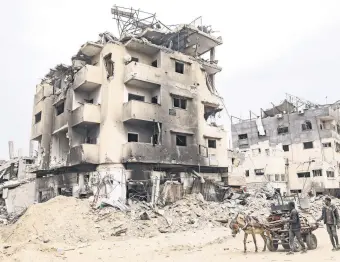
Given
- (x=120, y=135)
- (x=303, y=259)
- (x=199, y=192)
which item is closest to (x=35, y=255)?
(x=303, y=259)

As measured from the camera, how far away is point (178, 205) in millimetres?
24328

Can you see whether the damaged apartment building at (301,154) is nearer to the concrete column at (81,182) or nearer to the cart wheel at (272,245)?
the concrete column at (81,182)

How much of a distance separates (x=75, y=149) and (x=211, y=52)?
53.8 ft

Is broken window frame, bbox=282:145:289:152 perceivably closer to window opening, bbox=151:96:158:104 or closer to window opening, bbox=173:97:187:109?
window opening, bbox=173:97:187:109

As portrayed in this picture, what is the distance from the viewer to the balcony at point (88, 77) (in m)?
27.3

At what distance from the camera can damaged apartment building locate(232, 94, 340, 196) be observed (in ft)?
146

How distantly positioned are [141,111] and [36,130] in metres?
12.6

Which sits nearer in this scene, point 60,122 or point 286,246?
point 286,246

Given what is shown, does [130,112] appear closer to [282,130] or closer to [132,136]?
[132,136]

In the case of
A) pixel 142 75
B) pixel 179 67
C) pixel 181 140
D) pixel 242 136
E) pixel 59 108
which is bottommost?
pixel 181 140

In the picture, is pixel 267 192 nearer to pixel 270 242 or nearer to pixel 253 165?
pixel 253 165

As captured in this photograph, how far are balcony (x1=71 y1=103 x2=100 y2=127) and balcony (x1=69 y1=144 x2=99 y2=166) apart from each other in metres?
1.93

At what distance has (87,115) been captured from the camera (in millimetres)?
26250

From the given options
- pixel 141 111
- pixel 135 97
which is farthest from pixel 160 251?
pixel 135 97
